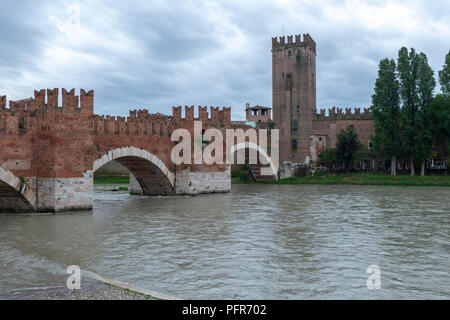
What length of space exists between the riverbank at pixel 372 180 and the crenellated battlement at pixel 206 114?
1351 centimetres

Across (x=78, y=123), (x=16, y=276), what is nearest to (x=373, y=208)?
(x=78, y=123)

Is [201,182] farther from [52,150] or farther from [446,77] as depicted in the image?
[446,77]

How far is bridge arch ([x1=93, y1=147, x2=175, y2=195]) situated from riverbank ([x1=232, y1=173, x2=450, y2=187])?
16650 mm

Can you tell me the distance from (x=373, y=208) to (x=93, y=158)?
12728mm

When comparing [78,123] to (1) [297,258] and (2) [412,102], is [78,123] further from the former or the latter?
(2) [412,102]

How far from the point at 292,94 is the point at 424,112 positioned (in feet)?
42.9

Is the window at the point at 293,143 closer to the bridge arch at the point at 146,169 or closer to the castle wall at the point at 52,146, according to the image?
the bridge arch at the point at 146,169

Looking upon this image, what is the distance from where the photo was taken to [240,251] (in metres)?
11.1

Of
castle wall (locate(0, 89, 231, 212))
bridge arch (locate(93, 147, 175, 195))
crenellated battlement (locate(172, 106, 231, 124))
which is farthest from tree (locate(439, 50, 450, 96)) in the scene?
castle wall (locate(0, 89, 231, 212))

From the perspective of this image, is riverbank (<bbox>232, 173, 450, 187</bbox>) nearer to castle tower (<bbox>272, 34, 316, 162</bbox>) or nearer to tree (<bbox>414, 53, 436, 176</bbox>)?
tree (<bbox>414, 53, 436, 176</bbox>)

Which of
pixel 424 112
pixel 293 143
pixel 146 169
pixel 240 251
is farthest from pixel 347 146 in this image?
pixel 240 251

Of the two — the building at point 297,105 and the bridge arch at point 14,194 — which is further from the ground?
the building at point 297,105

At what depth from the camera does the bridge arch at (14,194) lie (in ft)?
55.0

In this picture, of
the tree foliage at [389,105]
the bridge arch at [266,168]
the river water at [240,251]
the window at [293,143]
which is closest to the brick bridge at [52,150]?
the river water at [240,251]
